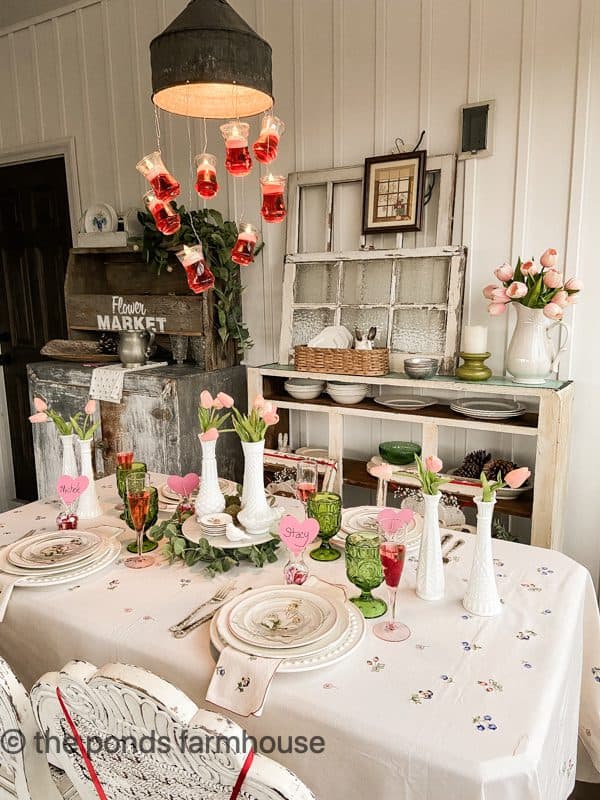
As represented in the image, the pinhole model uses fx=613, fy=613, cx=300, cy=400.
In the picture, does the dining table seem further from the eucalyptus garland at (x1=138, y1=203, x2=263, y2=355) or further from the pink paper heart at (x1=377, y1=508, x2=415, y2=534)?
the eucalyptus garland at (x1=138, y1=203, x2=263, y2=355)

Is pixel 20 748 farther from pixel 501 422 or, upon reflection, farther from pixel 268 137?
pixel 501 422

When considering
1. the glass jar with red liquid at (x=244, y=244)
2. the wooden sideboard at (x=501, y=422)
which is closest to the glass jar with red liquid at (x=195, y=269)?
the glass jar with red liquid at (x=244, y=244)

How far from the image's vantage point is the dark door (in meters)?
3.57

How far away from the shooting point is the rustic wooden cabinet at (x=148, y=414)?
A: 106 inches

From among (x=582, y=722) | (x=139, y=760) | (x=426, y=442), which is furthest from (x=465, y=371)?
(x=139, y=760)

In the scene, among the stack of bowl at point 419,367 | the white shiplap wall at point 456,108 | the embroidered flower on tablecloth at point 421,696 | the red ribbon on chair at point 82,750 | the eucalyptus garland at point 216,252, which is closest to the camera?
the red ribbon on chair at point 82,750

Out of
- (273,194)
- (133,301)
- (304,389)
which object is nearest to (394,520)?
(273,194)

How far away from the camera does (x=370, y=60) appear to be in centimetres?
255

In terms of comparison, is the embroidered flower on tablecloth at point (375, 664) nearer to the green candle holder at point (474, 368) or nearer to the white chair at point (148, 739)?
the white chair at point (148, 739)

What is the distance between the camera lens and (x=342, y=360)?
8.10ft

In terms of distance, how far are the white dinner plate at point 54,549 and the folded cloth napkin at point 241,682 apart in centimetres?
54

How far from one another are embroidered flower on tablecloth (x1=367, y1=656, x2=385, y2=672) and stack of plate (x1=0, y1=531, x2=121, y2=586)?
67 cm

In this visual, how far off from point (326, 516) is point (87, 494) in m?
0.73

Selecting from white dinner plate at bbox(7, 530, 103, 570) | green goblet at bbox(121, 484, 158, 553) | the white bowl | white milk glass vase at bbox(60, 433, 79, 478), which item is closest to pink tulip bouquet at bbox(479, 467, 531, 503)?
green goblet at bbox(121, 484, 158, 553)
